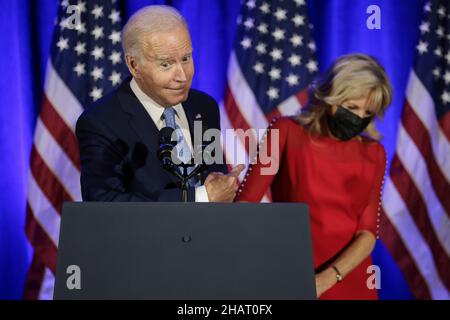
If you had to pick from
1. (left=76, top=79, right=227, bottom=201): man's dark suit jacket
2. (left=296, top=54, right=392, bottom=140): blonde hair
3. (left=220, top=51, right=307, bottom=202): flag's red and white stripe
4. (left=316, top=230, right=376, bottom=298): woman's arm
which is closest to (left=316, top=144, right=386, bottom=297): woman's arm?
(left=316, top=230, right=376, bottom=298): woman's arm

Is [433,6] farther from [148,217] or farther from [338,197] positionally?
[148,217]

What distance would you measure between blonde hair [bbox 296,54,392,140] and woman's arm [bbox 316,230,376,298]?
50cm

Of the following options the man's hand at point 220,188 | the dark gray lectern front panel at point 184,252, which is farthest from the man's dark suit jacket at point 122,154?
the dark gray lectern front panel at point 184,252

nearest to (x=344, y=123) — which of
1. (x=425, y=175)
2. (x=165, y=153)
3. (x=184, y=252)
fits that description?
(x=425, y=175)

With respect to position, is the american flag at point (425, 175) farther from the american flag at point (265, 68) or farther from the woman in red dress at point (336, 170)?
the american flag at point (265, 68)

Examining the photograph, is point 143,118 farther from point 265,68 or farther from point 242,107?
point 265,68

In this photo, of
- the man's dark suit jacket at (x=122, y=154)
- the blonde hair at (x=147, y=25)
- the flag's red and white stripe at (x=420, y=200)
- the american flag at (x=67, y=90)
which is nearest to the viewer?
the man's dark suit jacket at (x=122, y=154)

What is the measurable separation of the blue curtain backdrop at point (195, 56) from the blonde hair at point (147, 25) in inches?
22.9

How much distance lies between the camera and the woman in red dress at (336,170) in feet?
9.03

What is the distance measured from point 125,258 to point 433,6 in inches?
108

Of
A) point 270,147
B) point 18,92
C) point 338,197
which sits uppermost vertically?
point 18,92

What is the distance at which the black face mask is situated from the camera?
2.83 m

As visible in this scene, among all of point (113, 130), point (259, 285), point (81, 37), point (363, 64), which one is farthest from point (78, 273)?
point (81, 37)
